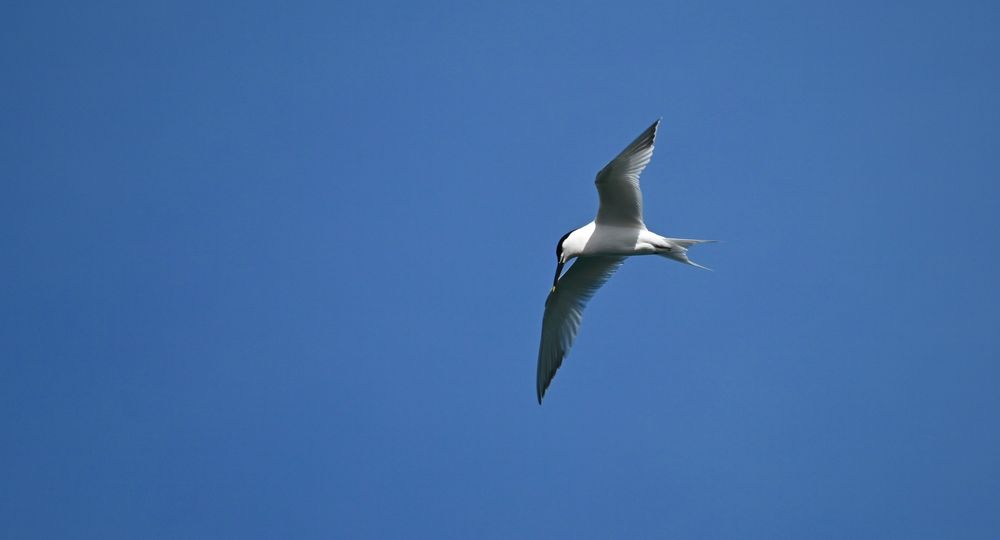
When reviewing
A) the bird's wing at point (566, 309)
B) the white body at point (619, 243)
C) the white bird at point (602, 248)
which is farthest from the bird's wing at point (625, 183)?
the bird's wing at point (566, 309)

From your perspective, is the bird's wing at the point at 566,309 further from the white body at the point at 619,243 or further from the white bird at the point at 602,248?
the white body at the point at 619,243

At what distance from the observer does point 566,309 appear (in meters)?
10.9

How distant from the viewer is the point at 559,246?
9.97 m

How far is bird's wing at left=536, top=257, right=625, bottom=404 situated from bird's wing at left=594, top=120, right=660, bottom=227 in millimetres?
1141

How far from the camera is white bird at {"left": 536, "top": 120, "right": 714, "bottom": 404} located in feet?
29.7

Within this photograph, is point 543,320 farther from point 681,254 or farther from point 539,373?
point 681,254

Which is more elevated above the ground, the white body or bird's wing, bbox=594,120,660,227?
bird's wing, bbox=594,120,660,227

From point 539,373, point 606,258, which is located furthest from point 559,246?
point 539,373

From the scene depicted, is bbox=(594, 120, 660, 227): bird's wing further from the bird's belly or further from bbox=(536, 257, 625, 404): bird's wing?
bbox=(536, 257, 625, 404): bird's wing

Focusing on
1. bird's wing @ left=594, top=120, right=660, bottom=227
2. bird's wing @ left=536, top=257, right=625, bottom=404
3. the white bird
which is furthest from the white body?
bird's wing @ left=536, top=257, right=625, bottom=404

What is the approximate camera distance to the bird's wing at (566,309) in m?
10.7

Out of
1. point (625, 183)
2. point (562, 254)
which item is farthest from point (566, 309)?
point (625, 183)

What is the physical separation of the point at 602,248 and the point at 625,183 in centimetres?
92

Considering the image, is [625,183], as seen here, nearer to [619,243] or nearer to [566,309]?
[619,243]
